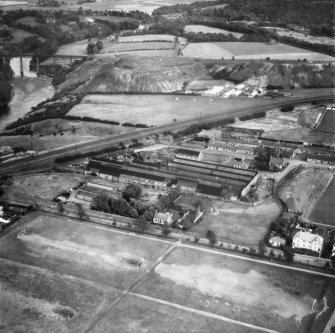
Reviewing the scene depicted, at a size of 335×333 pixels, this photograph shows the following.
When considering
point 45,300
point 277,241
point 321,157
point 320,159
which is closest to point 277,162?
point 320,159

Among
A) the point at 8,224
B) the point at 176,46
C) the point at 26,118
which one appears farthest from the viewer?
the point at 176,46

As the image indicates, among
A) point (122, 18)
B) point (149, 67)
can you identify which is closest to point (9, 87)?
point (149, 67)

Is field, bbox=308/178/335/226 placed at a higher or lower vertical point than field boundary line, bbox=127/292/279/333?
higher

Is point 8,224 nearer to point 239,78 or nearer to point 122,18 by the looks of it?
point 239,78

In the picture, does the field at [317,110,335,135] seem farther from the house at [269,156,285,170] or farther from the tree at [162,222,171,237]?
the tree at [162,222,171,237]

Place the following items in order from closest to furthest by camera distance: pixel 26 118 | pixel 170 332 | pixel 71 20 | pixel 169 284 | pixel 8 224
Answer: pixel 170 332 < pixel 169 284 < pixel 8 224 < pixel 26 118 < pixel 71 20

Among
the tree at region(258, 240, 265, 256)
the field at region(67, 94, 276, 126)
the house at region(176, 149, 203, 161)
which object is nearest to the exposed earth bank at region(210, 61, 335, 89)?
the field at region(67, 94, 276, 126)

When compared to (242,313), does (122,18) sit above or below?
above
